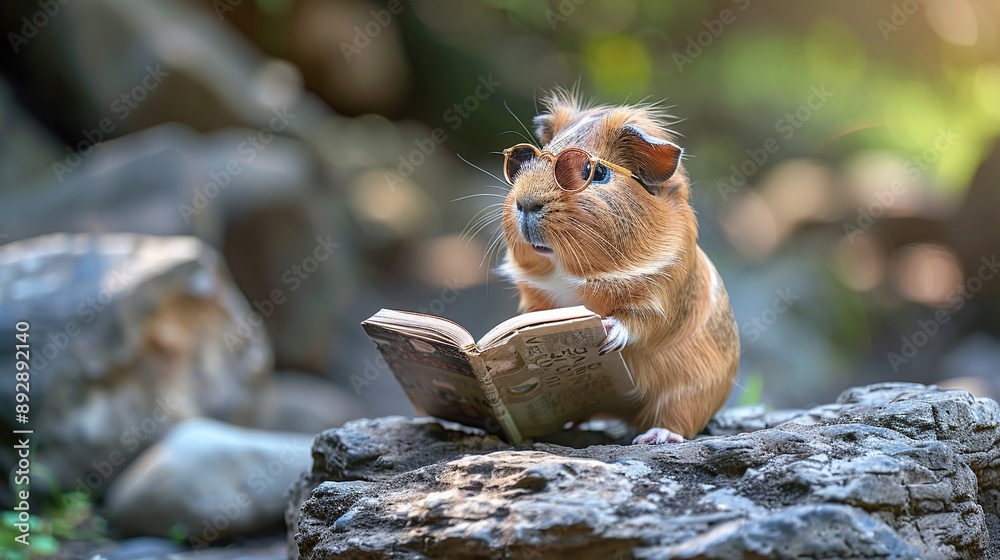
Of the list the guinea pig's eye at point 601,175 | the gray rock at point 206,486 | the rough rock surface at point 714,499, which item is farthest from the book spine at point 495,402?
the gray rock at point 206,486

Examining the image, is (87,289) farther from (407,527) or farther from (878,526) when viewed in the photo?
(878,526)

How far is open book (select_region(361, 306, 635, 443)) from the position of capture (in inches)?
114

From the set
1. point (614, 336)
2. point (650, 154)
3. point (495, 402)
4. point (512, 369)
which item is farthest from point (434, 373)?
point (650, 154)

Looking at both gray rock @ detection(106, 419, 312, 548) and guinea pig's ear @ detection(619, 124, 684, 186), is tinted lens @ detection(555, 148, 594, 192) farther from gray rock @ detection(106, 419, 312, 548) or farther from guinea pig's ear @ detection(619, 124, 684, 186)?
gray rock @ detection(106, 419, 312, 548)

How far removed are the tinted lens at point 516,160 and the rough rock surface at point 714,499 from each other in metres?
1.21

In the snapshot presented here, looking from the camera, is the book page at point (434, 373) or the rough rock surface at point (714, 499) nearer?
the rough rock surface at point (714, 499)

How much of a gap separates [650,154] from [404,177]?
9955 millimetres

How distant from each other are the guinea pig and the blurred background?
13.9 ft

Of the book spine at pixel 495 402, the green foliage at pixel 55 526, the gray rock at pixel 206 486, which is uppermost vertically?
the book spine at pixel 495 402

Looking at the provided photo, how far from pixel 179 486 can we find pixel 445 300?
6295mm

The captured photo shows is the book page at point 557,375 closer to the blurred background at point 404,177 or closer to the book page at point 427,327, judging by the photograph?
the book page at point 427,327

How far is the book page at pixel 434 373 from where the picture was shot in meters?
3.05

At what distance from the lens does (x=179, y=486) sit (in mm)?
5449

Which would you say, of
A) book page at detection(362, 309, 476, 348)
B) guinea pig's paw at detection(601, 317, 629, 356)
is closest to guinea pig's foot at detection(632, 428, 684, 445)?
guinea pig's paw at detection(601, 317, 629, 356)
